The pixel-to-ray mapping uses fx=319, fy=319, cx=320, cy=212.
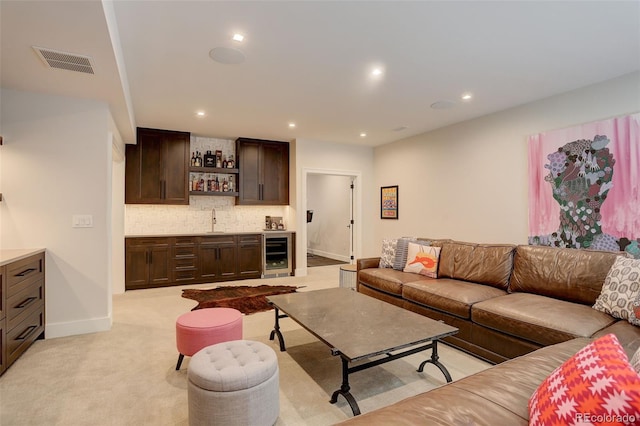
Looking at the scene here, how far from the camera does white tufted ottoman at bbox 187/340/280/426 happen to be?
1.62m

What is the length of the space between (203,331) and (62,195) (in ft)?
7.34

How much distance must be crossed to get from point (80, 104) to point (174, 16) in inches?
68.7

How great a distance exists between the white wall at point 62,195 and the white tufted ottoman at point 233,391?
89.7 inches

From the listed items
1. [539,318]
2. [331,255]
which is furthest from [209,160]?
[539,318]

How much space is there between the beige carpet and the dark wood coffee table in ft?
0.51

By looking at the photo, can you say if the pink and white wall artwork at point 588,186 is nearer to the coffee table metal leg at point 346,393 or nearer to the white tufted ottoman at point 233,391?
the coffee table metal leg at point 346,393

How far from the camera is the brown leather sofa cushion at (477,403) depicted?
3.59 ft

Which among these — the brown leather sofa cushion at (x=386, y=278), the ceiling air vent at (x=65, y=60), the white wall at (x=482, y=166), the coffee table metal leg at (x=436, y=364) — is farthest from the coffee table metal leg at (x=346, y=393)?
the white wall at (x=482, y=166)

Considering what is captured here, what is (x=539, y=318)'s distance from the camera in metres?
2.32

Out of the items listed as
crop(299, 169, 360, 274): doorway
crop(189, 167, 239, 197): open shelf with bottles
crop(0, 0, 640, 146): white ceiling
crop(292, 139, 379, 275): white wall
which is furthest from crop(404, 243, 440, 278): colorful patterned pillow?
crop(189, 167, 239, 197): open shelf with bottles

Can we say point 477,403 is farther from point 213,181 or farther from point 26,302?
point 213,181

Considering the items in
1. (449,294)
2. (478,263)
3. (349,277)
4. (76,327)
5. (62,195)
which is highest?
(62,195)

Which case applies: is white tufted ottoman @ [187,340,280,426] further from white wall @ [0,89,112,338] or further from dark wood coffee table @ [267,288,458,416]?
white wall @ [0,89,112,338]

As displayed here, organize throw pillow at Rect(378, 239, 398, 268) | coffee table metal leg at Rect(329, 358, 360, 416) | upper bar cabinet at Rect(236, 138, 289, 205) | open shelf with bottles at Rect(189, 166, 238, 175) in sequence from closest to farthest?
coffee table metal leg at Rect(329, 358, 360, 416) → throw pillow at Rect(378, 239, 398, 268) → open shelf with bottles at Rect(189, 166, 238, 175) → upper bar cabinet at Rect(236, 138, 289, 205)
